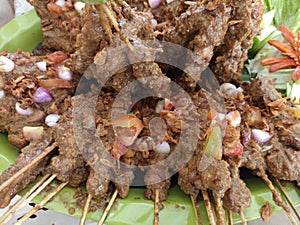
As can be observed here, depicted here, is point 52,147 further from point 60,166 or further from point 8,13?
point 8,13

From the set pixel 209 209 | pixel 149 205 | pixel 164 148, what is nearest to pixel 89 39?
pixel 164 148

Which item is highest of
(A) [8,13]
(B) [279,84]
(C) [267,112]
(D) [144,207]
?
(A) [8,13]

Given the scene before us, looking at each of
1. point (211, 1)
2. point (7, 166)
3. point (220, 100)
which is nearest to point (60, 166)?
point (7, 166)

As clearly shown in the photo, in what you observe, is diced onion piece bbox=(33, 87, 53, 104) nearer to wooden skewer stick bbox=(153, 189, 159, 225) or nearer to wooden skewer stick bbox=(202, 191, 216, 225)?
wooden skewer stick bbox=(153, 189, 159, 225)

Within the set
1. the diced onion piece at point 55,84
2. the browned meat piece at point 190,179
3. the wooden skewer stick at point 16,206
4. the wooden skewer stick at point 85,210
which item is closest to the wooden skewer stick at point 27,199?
the wooden skewer stick at point 16,206

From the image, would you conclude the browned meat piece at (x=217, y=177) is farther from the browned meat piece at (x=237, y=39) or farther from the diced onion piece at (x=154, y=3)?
the diced onion piece at (x=154, y=3)

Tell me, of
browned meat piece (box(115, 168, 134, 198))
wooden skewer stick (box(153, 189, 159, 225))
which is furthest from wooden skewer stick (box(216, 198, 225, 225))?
browned meat piece (box(115, 168, 134, 198))
